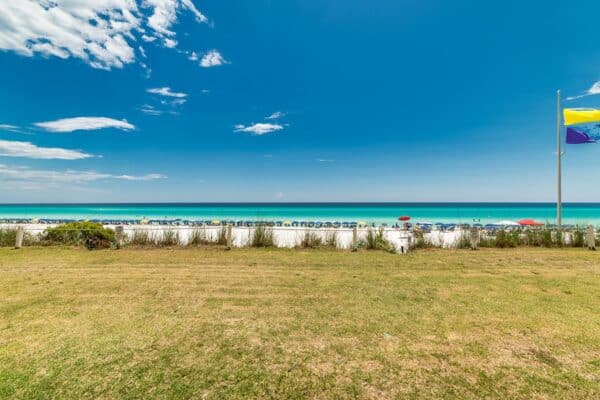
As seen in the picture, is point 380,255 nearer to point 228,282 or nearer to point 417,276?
point 417,276

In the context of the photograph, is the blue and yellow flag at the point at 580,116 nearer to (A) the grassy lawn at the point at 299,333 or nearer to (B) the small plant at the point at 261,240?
(A) the grassy lawn at the point at 299,333

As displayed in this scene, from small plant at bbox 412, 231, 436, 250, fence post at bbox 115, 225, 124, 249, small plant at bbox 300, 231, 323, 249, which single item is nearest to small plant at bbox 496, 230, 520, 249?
small plant at bbox 412, 231, 436, 250

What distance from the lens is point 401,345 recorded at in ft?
10.6

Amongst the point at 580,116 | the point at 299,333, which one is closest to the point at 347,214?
the point at 580,116

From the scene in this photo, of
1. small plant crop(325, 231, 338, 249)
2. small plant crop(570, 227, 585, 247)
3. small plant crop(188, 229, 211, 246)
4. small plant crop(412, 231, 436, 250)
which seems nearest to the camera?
small plant crop(570, 227, 585, 247)

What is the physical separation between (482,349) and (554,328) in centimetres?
138

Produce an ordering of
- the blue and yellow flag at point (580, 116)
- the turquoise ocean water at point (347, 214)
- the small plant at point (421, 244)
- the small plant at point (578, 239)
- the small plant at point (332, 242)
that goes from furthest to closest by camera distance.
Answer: the turquoise ocean water at point (347, 214), the blue and yellow flag at point (580, 116), the small plant at point (332, 242), the small plant at point (421, 244), the small plant at point (578, 239)

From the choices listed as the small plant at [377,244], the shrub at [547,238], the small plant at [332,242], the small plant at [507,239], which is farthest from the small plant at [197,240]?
the shrub at [547,238]

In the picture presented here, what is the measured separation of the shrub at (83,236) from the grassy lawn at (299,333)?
320 centimetres

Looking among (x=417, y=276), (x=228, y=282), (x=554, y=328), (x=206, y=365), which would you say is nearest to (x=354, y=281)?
(x=417, y=276)

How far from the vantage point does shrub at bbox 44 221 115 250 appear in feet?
32.8

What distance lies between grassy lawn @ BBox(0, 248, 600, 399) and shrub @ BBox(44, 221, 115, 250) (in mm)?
3198

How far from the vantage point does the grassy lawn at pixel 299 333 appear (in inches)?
99.4

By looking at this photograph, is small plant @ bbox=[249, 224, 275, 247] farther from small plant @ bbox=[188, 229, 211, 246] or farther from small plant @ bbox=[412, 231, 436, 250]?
small plant @ bbox=[412, 231, 436, 250]
